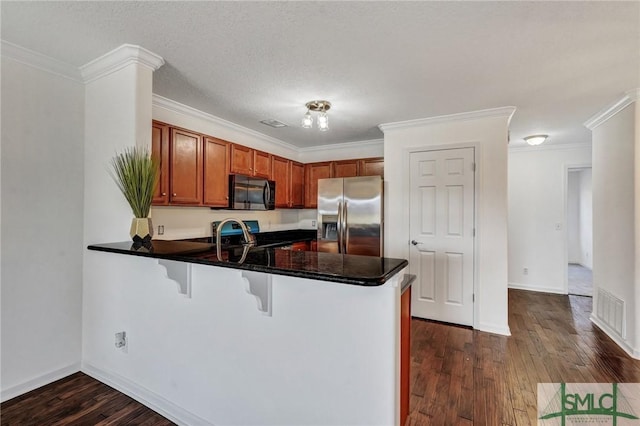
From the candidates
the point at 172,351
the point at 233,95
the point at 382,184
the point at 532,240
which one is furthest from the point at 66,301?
the point at 532,240

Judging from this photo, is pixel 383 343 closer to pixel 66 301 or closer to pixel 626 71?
pixel 66 301

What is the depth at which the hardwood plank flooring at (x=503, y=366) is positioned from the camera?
1.90 m

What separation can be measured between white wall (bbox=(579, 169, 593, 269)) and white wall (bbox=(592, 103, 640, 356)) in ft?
13.7

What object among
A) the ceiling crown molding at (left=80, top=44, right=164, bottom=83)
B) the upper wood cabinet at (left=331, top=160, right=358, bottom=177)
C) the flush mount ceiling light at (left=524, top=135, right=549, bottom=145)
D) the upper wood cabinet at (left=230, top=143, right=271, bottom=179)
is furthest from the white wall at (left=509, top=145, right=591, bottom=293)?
the ceiling crown molding at (left=80, top=44, right=164, bottom=83)

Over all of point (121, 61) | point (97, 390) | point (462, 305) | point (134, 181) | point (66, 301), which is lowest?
point (97, 390)

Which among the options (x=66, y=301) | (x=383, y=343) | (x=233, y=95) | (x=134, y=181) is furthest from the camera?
(x=233, y=95)

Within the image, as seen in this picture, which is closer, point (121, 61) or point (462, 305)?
point (121, 61)

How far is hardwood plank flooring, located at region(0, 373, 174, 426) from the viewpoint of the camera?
70.5 inches

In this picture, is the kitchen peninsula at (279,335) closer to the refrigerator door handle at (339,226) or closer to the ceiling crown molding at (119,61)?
the ceiling crown molding at (119,61)

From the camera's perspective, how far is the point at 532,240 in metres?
4.90

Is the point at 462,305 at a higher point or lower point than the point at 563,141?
lower

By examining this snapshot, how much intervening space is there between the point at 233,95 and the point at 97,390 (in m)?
2.60

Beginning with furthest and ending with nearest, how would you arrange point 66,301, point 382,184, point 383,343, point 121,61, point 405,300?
point 382,184
point 66,301
point 121,61
point 405,300
point 383,343

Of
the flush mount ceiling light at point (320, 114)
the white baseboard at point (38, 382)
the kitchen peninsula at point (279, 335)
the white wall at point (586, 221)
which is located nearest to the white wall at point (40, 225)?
the white baseboard at point (38, 382)
